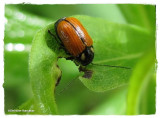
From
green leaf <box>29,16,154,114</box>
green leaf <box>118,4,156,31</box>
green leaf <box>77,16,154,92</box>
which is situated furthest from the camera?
green leaf <box>118,4,156,31</box>

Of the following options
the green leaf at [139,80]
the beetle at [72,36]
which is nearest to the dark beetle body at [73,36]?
the beetle at [72,36]

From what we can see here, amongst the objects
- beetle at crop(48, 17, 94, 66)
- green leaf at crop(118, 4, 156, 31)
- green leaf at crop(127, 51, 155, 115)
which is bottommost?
green leaf at crop(127, 51, 155, 115)

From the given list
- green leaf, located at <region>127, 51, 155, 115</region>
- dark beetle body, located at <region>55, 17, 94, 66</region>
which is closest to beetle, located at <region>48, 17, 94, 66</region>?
dark beetle body, located at <region>55, 17, 94, 66</region>

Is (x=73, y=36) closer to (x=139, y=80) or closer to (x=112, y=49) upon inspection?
(x=112, y=49)

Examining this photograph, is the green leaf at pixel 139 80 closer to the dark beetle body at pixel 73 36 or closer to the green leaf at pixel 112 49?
the green leaf at pixel 112 49

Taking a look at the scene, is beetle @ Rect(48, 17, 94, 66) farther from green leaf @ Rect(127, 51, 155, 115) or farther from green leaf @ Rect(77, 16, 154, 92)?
green leaf @ Rect(127, 51, 155, 115)

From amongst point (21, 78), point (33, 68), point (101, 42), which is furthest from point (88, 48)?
point (21, 78)
